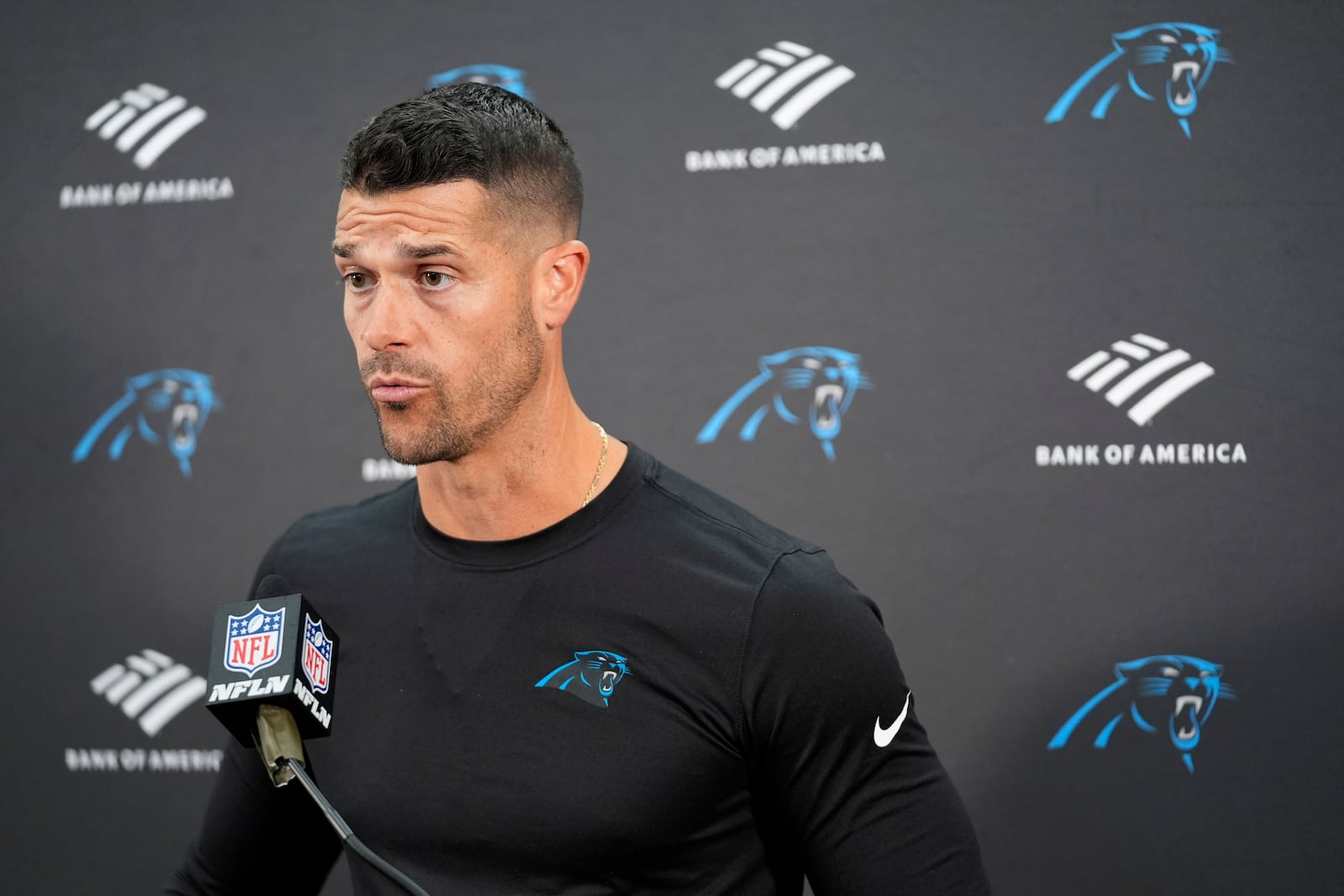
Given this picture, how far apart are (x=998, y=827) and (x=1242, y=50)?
1250 millimetres

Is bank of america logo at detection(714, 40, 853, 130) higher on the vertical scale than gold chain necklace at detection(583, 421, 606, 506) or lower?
higher

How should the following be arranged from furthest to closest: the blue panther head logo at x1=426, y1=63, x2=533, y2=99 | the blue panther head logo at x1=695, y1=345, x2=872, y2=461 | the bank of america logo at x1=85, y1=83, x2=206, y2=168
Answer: the bank of america logo at x1=85, y1=83, x2=206, y2=168, the blue panther head logo at x1=426, y1=63, x2=533, y2=99, the blue panther head logo at x1=695, y1=345, x2=872, y2=461

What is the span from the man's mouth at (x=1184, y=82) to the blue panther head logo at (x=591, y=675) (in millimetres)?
1349

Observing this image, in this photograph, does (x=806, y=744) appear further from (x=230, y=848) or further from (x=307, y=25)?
(x=307, y=25)

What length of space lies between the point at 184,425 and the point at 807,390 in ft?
3.61

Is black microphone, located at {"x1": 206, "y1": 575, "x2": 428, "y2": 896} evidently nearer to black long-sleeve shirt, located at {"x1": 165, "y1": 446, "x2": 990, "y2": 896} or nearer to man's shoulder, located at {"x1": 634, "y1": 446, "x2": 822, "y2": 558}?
black long-sleeve shirt, located at {"x1": 165, "y1": 446, "x2": 990, "y2": 896}

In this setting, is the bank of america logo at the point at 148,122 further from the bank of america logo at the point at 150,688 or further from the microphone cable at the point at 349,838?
the microphone cable at the point at 349,838

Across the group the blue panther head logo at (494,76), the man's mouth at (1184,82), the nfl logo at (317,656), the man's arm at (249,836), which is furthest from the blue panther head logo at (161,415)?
the man's mouth at (1184,82)

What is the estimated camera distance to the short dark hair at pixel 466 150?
1.05 meters

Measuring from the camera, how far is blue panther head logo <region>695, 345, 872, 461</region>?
1918mm

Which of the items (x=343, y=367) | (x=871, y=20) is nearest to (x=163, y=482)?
(x=343, y=367)

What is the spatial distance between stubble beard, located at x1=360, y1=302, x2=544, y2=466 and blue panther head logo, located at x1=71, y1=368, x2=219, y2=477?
1204mm

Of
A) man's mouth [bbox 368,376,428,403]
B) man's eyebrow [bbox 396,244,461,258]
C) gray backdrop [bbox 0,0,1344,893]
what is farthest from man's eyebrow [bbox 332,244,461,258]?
gray backdrop [bbox 0,0,1344,893]

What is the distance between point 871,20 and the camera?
6.38ft
